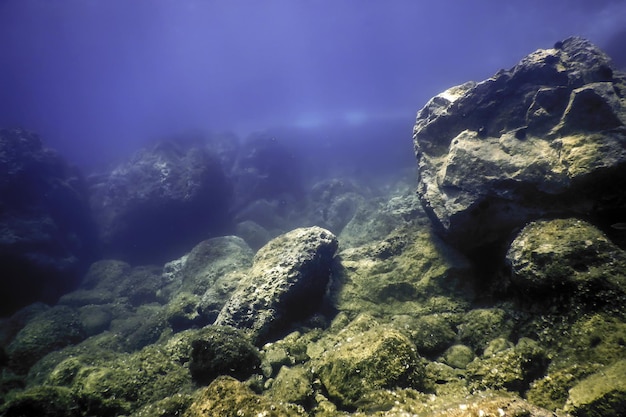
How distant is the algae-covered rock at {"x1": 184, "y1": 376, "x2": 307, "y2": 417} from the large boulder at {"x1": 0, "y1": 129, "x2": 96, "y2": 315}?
635 inches

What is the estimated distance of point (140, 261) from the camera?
57.9ft

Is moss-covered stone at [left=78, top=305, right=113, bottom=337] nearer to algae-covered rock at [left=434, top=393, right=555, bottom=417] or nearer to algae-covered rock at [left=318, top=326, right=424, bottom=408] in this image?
algae-covered rock at [left=318, top=326, right=424, bottom=408]

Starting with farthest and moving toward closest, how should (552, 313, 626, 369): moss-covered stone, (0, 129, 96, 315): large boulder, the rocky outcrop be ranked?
(0, 129, 96, 315): large boulder < the rocky outcrop < (552, 313, 626, 369): moss-covered stone

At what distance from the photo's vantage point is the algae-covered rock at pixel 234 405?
127 inches

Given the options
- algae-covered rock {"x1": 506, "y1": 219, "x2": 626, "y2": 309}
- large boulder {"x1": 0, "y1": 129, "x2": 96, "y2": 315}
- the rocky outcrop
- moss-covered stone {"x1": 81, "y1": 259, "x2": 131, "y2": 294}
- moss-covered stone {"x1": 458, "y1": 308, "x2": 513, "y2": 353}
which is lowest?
moss-covered stone {"x1": 458, "y1": 308, "x2": 513, "y2": 353}

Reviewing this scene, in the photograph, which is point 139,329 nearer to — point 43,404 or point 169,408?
point 43,404

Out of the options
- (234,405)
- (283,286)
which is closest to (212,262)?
(283,286)

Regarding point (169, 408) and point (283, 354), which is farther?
point (283, 354)

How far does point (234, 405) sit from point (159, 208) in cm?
1679

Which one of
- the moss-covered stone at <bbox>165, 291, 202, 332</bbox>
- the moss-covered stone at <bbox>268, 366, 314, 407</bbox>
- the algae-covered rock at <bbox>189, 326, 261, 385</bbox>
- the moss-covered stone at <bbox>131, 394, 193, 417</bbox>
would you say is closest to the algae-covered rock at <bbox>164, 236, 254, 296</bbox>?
the moss-covered stone at <bbox>165, 291, 202, 332</bbox>

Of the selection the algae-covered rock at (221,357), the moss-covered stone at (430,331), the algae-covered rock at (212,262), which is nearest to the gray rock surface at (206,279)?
the algae-covered rock at (212,262)

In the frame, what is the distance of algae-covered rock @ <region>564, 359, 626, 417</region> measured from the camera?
2721 millimetres

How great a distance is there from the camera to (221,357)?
4930mm

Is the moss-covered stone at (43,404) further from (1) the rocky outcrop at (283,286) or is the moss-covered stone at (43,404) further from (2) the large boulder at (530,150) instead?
(2) the large boulder at (530,150)
